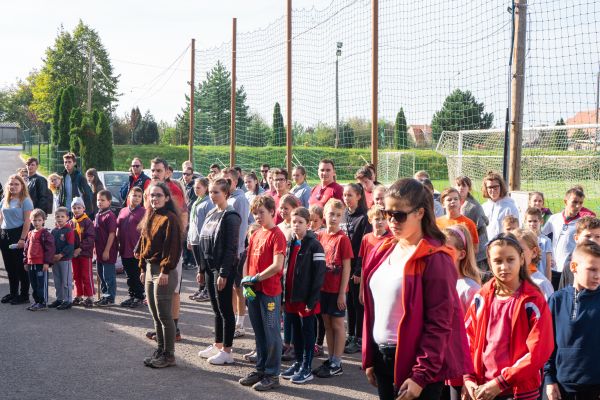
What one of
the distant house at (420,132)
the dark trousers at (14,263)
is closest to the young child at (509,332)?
the dark trousers at (14,263)

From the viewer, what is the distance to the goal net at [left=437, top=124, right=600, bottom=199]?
20.6 metres

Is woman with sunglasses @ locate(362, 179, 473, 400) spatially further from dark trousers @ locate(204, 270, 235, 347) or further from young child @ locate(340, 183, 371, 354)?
young child @ locate(340, 183, 371, 354)

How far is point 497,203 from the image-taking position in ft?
25.0

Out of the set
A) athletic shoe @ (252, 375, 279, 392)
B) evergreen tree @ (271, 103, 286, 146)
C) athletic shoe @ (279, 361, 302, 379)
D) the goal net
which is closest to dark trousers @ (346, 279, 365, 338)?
athletic shoe @ (279, 361, 302, 379)

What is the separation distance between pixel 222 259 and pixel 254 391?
4.20ft

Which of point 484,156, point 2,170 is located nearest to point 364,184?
point 484,156

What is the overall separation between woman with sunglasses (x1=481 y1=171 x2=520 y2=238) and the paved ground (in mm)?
2186

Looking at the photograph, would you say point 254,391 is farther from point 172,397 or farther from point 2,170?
point 2,170

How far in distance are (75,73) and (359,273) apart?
67178mm

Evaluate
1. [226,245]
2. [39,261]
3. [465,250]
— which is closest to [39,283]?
[39,261]

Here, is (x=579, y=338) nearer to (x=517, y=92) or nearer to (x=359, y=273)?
(x=359, y=273)

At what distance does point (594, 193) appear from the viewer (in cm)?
2317

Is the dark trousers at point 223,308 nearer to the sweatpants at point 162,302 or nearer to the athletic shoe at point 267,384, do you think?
the sweatpants at point 162,302

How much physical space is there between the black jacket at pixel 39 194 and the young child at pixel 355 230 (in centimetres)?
605
